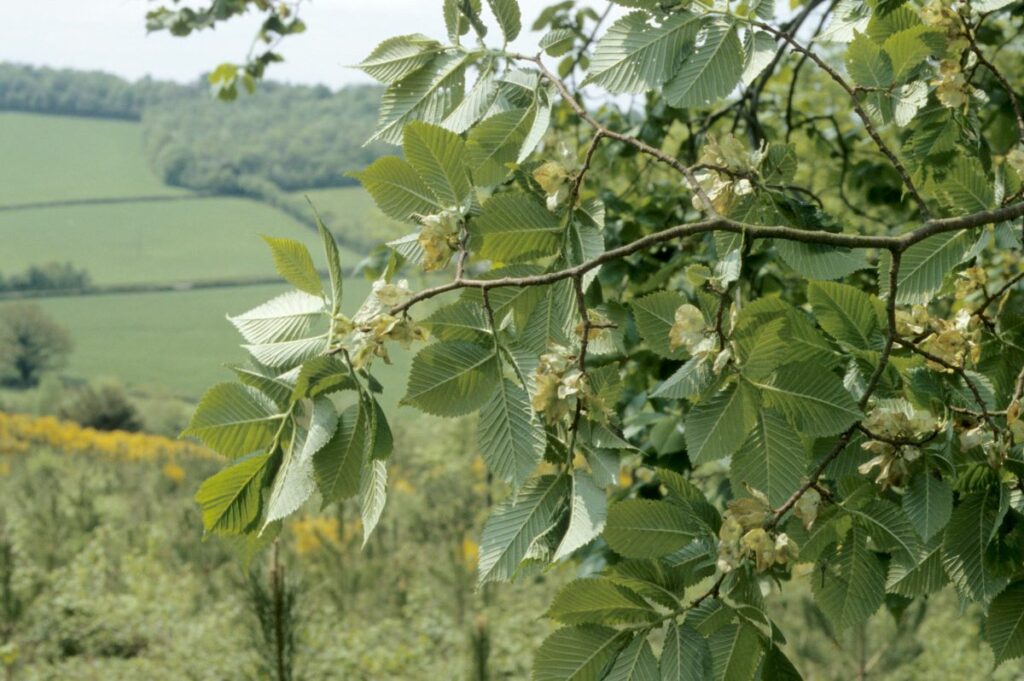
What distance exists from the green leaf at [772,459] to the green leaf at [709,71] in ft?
0.73

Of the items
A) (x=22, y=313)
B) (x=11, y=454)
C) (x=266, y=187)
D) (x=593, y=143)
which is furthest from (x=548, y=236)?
(x=266, y=187)

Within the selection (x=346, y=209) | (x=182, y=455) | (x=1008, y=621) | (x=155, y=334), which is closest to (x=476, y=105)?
(x=1008, y=621)

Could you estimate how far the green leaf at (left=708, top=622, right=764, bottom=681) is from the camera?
0.61m

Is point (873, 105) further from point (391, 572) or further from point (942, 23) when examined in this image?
point (391, 572)

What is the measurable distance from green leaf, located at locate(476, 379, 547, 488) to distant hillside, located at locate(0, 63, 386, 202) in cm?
2157

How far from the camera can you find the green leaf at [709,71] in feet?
2.22

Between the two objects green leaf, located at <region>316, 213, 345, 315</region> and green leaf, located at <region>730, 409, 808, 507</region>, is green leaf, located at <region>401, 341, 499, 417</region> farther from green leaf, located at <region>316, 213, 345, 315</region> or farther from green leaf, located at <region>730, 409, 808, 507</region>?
green leaf, located at <region>730, 409, 808, 507</region>

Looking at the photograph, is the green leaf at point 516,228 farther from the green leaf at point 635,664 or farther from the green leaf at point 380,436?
the green leaf at point 635,664

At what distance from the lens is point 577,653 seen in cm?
61

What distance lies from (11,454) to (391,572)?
5.92 m

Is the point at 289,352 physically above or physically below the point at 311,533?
above

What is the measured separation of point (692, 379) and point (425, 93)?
0.32m

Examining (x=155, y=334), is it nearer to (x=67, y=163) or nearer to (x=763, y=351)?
(x=67, y=163)

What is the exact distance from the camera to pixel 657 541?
625 mm
